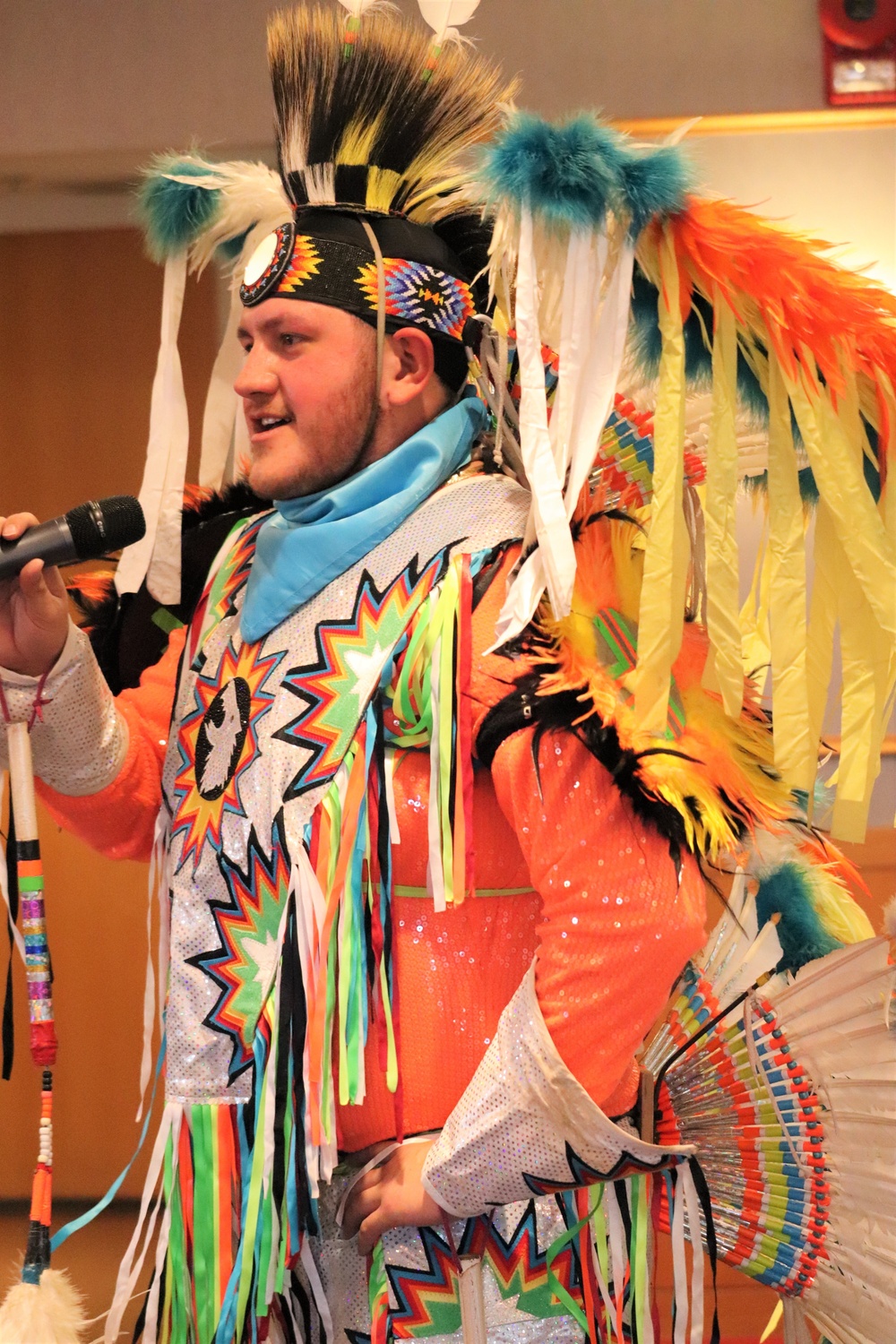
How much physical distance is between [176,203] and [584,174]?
1.98 feet

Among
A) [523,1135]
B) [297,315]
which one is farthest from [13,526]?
[523,1135]

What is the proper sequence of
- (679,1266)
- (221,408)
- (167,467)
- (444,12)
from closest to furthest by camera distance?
(679,1266)
(444,12)
(167,467)
(221,408)

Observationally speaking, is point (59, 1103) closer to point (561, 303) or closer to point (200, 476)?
point (200, 476)

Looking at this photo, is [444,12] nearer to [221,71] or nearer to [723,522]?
[723,522]

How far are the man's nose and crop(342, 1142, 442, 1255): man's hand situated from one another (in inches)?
26.6

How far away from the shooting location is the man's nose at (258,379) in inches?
49.8

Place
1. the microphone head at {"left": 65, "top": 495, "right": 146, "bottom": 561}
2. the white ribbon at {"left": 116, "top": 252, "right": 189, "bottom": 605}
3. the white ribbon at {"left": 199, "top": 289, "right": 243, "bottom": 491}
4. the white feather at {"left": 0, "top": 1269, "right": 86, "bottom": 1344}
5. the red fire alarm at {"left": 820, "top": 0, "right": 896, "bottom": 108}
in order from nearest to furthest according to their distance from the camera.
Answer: the white feather at {"left": 0, "top": 1269, "right": 86, "bottom": 1344}
the microphone head at {"left": 65, "top": 495, "right": 146, "bottom": 561}
the white ribbon at {"left": 116, "top": 252, "right": 189, "bottom": 605}
the white ribbon at {"left": 199, "top": 289, "right": 243, "bottom": 491}
the red fire alarm at {"left": 820, "top": 0, "right": 896, "bottom": 108}

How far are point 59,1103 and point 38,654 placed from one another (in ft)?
4.80

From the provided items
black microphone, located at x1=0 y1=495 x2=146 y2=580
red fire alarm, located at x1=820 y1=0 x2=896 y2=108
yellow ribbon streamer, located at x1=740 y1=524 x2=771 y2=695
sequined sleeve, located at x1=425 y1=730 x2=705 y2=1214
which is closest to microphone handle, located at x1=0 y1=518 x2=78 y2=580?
black microphone, located at x1=0 y1=495 x2=146 y2=580

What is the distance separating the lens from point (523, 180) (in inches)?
40.6

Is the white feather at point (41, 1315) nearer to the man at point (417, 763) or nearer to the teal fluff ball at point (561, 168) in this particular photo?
the man at point (417, 763)

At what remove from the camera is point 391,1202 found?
42.8 inches

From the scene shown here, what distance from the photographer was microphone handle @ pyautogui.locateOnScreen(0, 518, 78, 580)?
1143mm

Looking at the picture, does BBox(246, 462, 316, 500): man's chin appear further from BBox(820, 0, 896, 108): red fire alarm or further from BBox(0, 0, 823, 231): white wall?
BBox(820, 0, 896, 108): red fire alarm
